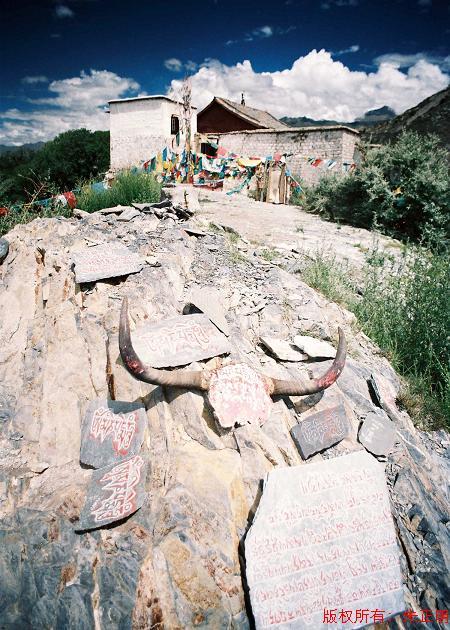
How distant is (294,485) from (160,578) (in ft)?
3.10

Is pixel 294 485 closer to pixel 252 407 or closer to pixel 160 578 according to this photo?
pixel 252 407

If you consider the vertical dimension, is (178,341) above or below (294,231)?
below

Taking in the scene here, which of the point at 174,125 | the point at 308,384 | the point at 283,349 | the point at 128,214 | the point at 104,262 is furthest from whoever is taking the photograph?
the point at 174,125

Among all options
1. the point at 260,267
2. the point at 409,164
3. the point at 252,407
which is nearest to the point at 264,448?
the point at 252,407

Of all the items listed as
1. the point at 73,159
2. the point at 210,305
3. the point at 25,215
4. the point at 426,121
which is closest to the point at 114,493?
the point at 210,305

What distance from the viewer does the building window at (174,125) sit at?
19656mm

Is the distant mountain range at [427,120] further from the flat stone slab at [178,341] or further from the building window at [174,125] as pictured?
the flat stone slab at [178,341]

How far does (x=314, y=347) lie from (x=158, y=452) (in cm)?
177

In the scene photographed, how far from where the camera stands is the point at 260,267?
4770 millimetres

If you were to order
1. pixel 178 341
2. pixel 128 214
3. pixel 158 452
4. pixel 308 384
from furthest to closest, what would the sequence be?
pixel 128 214
pixel 178 341
pixel 308 384
pixel 158 452

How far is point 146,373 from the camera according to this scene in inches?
96.1

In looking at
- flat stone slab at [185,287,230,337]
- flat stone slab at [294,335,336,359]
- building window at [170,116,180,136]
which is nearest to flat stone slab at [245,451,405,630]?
flat stone slab at [294,335,336,359]

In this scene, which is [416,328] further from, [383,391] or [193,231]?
A: [193,231]

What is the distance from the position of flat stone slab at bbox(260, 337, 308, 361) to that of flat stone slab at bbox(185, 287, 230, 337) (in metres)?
0.41
